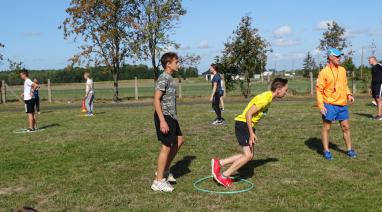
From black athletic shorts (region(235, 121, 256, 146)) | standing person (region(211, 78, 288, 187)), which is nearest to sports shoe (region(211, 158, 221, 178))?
standing person (region(211, 78, 288, 187))

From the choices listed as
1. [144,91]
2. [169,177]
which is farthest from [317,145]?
[144,91]

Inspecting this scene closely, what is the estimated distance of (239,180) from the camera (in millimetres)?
7363

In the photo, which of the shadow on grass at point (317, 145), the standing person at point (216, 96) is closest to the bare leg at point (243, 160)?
the shadow on grass at point (317, 145)

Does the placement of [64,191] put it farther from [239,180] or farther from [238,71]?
[238,71]

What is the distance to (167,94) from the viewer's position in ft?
22.2

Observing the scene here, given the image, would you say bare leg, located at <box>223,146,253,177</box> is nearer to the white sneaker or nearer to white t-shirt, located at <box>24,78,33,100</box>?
the white sneaker

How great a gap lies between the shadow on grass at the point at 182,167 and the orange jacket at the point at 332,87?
2743 millimetres

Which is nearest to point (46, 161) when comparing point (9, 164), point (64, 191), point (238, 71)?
point (9, 164)

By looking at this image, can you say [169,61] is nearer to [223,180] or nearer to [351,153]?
[223,180]

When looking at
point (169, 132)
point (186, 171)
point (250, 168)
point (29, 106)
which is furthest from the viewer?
point (29, 106)

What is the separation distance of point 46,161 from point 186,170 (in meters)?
3.02

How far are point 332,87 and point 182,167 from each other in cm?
325

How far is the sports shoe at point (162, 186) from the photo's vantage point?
22.1ft

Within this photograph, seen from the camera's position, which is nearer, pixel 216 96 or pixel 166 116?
pixel 166 116
